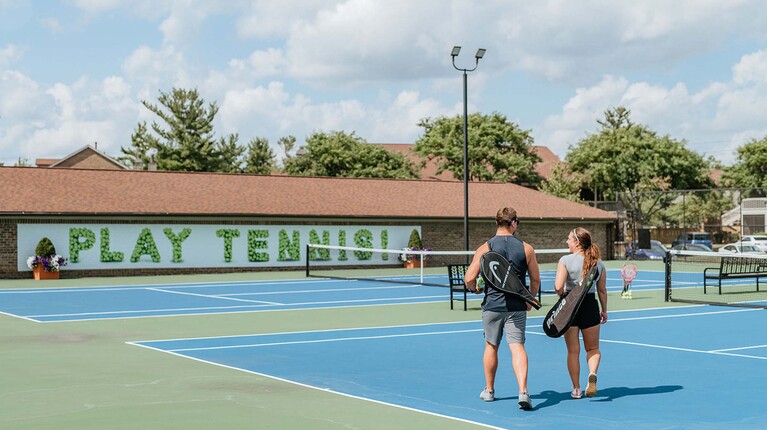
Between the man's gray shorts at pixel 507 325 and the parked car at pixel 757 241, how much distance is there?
41.3m

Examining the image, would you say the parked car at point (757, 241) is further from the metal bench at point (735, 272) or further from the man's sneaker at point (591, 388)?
the man's sneaker at point (591, 388)

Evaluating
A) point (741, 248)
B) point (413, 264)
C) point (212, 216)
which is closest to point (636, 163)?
point (741, 248)

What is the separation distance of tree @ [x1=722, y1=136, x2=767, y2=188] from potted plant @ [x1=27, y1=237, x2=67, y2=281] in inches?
2275

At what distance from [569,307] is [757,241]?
44.2m

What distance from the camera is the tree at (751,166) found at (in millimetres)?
79000

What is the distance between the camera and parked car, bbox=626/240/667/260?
52.4 m

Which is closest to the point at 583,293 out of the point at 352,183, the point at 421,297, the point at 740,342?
the point at 740,342

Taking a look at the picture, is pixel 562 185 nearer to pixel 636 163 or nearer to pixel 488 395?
pixel 636 163

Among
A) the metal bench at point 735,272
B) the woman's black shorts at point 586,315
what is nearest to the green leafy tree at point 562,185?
the metal bench at point 735,272

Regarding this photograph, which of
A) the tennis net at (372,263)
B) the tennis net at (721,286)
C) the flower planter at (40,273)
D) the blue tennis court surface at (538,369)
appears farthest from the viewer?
the tennis net at (372,263)

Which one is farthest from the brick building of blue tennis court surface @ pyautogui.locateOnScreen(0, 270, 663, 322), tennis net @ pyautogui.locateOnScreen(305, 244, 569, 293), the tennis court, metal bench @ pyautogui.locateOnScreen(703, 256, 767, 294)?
the tennis court

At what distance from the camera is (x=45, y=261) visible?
35.6m

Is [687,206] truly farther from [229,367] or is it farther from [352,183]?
[229,367]

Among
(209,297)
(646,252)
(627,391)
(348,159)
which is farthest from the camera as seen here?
(348,159)
